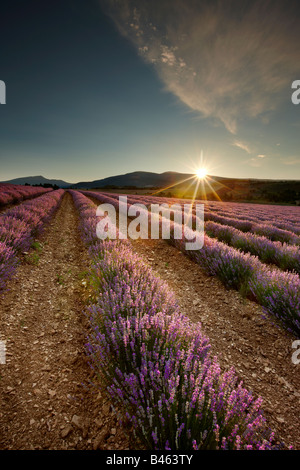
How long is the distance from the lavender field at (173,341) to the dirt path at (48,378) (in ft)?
0.45

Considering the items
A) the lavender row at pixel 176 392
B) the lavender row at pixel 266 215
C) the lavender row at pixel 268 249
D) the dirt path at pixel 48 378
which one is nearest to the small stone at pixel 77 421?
the dirt path at pixel 48 378

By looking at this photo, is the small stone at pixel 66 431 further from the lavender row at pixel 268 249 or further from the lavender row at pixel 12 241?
the lavender row at pixel 268 249

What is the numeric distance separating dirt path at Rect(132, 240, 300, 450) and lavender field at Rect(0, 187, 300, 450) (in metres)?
0.10

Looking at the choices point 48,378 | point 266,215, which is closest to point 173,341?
point 48,378

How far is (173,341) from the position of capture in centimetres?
168

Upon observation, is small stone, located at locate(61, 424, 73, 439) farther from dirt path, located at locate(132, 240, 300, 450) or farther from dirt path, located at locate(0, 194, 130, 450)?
dirt path, located at locate(132, 240, 300, 450)

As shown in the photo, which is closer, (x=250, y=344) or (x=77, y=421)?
(x=77, y=421)

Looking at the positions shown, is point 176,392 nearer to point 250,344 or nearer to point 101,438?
point 101,438

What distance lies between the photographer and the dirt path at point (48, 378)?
1.49 m

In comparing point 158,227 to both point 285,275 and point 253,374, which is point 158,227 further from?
point 253,374

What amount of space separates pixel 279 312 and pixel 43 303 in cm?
368

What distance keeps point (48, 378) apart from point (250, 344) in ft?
7.93

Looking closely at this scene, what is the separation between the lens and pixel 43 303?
3.25m

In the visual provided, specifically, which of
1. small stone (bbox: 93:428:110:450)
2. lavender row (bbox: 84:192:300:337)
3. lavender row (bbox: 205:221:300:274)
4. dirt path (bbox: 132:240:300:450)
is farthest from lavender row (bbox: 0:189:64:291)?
lavender row (bbox: 205:221:300:274)
